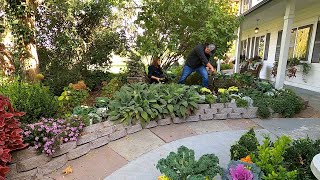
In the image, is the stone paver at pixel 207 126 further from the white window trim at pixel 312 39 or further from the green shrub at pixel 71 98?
the white window trim at pixel 312 39

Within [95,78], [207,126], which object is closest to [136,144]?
[207,126]

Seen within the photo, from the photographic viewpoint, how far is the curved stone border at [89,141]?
96.2 inches

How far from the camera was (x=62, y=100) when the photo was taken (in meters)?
4.42

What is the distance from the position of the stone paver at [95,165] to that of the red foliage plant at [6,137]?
0.55 meters

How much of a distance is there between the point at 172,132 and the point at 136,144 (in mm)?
691

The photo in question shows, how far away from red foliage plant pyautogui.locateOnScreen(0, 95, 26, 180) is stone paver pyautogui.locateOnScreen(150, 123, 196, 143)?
6.15 feet

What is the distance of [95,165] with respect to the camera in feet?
9.15

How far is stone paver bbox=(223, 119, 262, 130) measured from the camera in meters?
4.05

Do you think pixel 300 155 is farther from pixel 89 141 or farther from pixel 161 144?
pixel 89 141

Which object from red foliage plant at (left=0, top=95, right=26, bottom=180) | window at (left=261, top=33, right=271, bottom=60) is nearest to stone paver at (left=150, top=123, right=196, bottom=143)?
red foliage plant at (left=0, top=95, right=26, bottom=180)

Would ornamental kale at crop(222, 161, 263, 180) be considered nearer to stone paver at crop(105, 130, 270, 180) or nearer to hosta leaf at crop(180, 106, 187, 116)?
stone paver at crop(105, 130, 270, 180)

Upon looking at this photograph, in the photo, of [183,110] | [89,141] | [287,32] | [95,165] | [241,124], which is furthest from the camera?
[287,32]

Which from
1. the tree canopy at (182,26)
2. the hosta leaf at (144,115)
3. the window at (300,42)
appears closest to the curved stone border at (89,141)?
the hosta leaf at (144,115)

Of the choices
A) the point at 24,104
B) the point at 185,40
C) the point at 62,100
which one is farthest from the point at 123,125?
the point at 185,40
